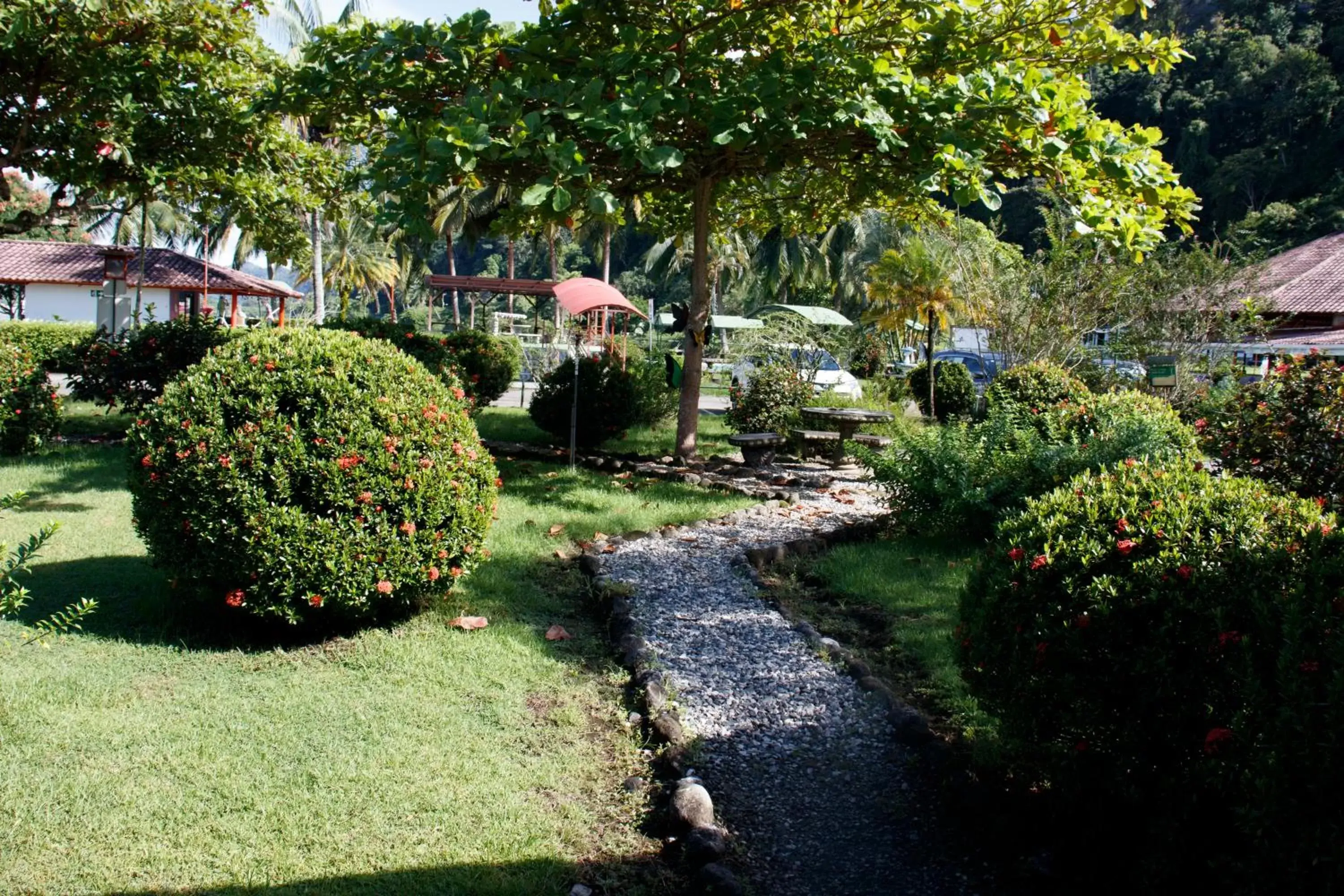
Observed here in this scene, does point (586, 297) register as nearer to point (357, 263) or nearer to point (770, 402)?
point (770, 402)

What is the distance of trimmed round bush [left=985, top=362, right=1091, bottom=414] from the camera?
10406 mm

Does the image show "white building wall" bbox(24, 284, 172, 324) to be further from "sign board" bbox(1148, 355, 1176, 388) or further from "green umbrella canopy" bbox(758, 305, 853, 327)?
"sign board" bbox(1148, 355, 1176, 388)

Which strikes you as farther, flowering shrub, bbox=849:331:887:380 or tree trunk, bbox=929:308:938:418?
flowering shrub, bbox=849:331:887:380

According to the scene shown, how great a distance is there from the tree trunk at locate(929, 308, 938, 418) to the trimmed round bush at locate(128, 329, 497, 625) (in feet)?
42.9

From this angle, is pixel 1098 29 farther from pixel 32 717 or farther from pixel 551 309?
pixel 551 309

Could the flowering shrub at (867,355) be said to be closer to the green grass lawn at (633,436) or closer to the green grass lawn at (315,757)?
the green grass lawn at (633,436)

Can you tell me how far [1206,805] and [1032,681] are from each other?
0.58 m

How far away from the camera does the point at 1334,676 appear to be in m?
2.22

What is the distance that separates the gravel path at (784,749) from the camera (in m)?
3.19

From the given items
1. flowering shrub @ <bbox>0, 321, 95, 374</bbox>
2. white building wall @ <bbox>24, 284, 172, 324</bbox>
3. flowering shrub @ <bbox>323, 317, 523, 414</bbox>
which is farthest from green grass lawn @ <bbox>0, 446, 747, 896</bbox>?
white building wall @ <bbox>24, 284, 172, 324</bbox>

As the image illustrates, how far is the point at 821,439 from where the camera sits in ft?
39.2

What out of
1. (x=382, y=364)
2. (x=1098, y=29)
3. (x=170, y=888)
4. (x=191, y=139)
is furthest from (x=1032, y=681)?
(x=191, y=139)

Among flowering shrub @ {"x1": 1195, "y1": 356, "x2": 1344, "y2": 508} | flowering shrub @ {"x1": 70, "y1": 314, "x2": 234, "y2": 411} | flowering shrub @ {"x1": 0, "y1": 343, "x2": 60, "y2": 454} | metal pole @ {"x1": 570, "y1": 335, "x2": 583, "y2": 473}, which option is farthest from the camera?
flowering shrub @ {"x1": 70, "y1": 314, "x2": 234, "y2": 411}

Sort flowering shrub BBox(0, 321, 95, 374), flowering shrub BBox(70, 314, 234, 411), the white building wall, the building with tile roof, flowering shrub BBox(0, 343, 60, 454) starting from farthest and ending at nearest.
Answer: the white building wall < the building with tile roof < flowering shrub BBox(70, 314, 234, 411) < flowering shrub BBox(0, 321, 95, 374) < flowering shrub BBox(0, 343, 60, 454)
